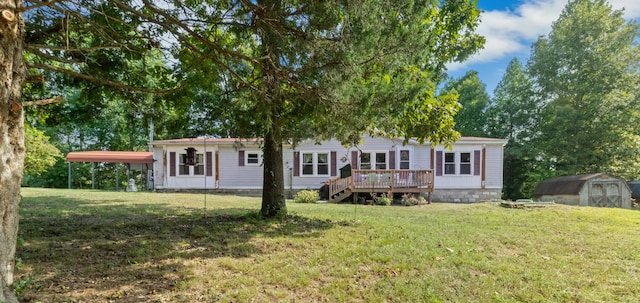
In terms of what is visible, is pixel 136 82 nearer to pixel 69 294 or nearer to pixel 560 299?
pixel 69 294

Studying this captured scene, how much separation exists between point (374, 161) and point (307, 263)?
13.3 m

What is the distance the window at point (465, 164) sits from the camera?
55.2 ft

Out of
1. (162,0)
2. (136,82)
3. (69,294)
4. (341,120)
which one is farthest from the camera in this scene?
(136,82)

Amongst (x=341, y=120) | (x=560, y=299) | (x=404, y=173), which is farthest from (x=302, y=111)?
(x=404, y=173)

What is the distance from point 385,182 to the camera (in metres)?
15.1

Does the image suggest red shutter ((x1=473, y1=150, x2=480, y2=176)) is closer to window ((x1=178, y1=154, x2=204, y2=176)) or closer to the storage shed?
the storage shed

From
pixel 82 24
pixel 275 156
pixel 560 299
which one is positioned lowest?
pixel 560 299

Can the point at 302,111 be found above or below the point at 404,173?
above

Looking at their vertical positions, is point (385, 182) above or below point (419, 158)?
below

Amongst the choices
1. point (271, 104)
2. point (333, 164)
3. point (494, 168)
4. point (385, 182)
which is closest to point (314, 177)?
point (333, 164)

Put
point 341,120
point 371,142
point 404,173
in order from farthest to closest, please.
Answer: point 371,142 → point 404,173 → point 341,120

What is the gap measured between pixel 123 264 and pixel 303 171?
13691 millimetres

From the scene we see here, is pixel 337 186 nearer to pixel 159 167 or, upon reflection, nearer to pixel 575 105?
pixel 159 167

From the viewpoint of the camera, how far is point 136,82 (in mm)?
6398
